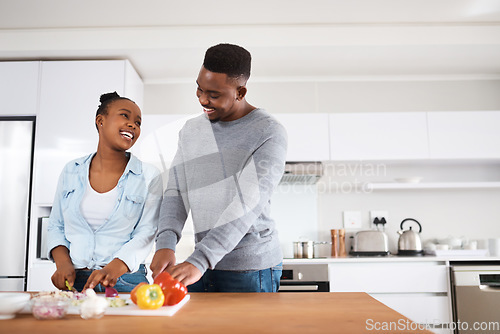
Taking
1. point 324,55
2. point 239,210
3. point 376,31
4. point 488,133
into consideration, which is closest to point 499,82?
point 488,133

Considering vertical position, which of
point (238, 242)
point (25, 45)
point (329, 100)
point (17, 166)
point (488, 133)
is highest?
point (25, 45)

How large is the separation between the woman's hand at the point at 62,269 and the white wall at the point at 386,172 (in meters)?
2.43

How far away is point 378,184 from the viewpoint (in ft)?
11.7

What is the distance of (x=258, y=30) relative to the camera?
3.24 metres

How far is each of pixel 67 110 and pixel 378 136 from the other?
2.36 meters

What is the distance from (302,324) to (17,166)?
285cm

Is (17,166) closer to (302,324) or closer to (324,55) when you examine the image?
(324,55)

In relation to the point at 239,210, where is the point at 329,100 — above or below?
above

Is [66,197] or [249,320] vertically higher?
[66,197]

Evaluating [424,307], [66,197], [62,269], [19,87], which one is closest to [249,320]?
[62,269]

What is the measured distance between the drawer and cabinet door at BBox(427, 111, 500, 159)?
0.91m

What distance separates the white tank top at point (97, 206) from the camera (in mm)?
1497

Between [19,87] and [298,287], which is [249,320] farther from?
[19,87]

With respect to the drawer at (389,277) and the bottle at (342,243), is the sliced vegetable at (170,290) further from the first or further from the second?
the bottle at (342,243)
